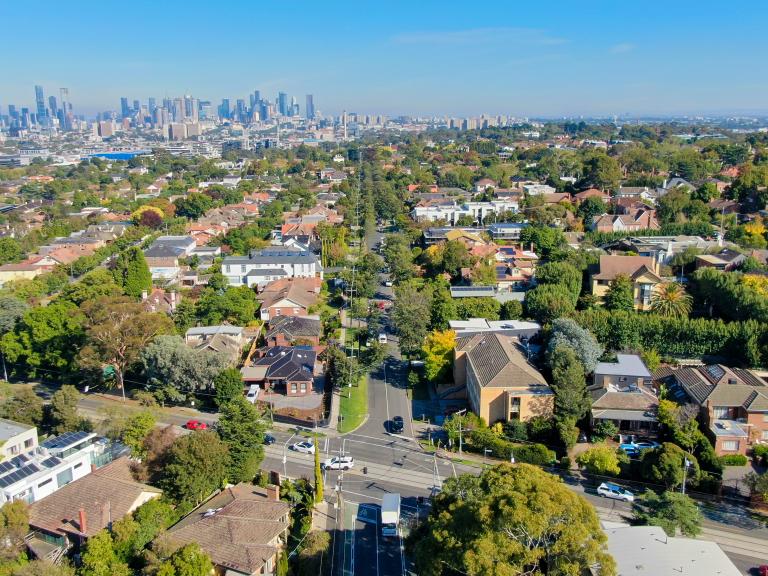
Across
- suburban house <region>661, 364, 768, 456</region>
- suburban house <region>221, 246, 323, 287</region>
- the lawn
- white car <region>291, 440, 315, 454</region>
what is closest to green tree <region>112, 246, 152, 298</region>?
suburban house <region>221, 246, 323, 287</region>

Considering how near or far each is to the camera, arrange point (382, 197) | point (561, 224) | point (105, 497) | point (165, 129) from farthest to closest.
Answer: point (165, 129) < point (382, 197) < point (561, 224) < point (105, 497)

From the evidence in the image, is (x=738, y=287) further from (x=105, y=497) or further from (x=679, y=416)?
(x=105, y=497)

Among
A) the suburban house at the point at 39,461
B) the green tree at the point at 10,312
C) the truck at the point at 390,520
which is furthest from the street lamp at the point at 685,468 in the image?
the green tree at the point at 10,312

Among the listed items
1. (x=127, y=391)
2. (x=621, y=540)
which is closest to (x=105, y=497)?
(x=127, y=391)

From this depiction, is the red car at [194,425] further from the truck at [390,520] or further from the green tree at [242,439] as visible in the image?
the truck at [390,520]

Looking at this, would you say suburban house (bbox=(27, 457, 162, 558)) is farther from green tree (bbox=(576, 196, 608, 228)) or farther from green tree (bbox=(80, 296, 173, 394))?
green tree (bbox=(576, 196, 608, 228))

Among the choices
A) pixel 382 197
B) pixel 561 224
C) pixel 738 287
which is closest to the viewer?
pixel 738 287

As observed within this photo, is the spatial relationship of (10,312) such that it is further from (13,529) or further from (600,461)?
(600,461)

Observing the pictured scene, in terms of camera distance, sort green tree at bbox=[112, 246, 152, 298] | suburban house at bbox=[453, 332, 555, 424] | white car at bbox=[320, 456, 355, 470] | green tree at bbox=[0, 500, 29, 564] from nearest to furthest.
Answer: green tree at bbox=[0, 500, 29, 564], white car at bbox=[320, 456, 355, 470], suburban house at bbox=[453, 332, 555, 424], green tree at bbox=[112, 246, 152, 298]
